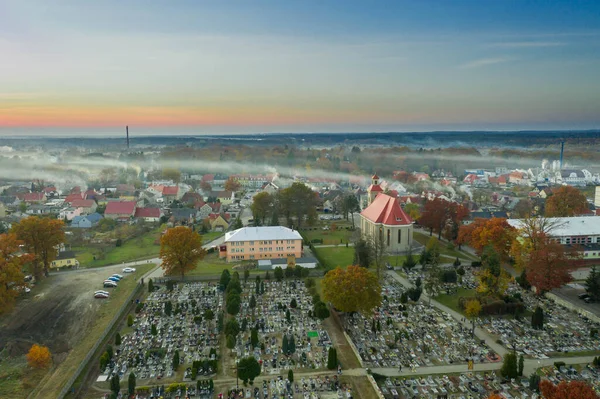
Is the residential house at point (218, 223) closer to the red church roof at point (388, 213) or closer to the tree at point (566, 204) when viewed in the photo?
the red church roof at point (388, 213)

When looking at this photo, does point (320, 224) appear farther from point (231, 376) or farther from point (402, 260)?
point (231, 376)

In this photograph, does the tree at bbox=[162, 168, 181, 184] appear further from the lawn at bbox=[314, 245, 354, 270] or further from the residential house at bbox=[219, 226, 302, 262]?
the lawn at bbox=[314, 245, 354, 270]

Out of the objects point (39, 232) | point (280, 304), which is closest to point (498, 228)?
point (280, 304)

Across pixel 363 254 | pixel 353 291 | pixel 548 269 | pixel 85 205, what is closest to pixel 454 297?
pixel 548 269

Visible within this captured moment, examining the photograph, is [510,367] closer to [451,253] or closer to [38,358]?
[451,253]

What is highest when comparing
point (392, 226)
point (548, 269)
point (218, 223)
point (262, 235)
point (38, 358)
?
point (392, 226)

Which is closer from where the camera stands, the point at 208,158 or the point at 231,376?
the point at 231,376
